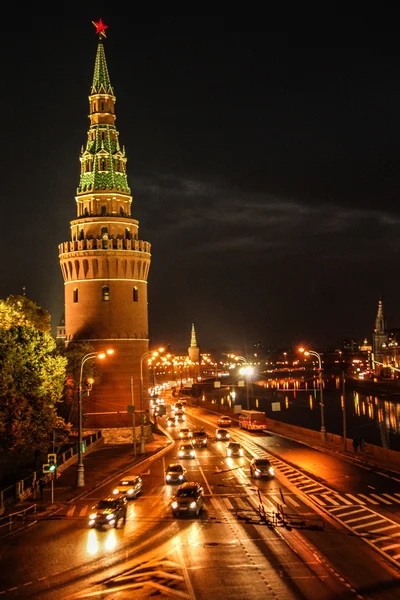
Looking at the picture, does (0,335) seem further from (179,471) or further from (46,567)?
Result: (46,567)

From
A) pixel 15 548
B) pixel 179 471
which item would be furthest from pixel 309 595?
pixel 179 471

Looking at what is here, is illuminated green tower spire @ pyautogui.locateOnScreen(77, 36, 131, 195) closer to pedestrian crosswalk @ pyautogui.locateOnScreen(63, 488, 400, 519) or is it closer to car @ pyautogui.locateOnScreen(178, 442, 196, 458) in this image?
car @ pyautogui.locateOnScreen(178, 442, 196, 458)

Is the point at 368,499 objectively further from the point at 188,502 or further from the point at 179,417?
the point at 179,417

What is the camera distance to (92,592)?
24312 millimetres

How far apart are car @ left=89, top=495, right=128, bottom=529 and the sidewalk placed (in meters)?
5.26

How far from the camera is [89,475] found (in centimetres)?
5525

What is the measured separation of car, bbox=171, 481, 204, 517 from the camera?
37.5 metres

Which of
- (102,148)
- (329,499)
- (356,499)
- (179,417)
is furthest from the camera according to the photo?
(179,417)

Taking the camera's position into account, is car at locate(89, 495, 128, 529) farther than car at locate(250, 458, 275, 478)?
No

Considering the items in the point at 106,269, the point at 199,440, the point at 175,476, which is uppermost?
the point at 106,269

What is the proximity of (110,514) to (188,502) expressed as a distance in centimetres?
438

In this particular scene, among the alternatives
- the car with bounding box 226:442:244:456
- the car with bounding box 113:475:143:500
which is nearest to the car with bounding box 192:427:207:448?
the car with bounding box 226:442:244:456

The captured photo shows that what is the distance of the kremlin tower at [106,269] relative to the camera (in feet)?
284

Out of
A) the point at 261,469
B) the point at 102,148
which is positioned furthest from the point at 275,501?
the point at 102,148
